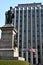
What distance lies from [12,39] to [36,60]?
88.8 m

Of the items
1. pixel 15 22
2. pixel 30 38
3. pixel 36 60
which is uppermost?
pixel 15 22

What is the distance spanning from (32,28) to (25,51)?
12355 millimetres

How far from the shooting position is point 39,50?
4523 inches

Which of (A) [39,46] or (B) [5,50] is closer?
(B) [5,50]

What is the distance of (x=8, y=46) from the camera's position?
24578 mm

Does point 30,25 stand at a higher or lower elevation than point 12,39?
lower

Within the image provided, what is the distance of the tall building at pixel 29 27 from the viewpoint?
11469cm

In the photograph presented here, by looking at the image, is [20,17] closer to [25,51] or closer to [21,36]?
[21,36]

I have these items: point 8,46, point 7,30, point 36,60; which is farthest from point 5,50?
point 36,60

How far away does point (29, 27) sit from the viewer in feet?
384

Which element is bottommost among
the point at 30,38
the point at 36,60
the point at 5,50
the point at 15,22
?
the point at 36,60

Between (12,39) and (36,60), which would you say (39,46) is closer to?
(36,60)

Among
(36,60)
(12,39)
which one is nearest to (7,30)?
(12,39)

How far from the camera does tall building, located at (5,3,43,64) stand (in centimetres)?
11469
